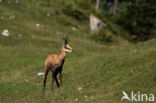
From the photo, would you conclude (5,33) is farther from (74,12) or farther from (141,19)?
(141,19)

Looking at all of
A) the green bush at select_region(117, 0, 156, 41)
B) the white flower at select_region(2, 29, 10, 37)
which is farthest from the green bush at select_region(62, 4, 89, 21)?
the white flower at select_region(2, 29, 10, 37)

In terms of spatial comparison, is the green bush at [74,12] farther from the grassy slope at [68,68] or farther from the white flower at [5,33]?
the white flower at [5,33]

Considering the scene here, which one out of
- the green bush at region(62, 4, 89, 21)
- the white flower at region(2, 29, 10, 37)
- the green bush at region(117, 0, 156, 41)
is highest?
the white flower at region(2, 29, 10, 37)

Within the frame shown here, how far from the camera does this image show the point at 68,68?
93.2ft

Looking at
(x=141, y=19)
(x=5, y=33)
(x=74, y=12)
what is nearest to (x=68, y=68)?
(x=5, y=33)

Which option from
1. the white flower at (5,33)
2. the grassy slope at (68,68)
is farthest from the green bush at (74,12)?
the white flower at (5,33)

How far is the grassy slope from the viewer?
18344mm

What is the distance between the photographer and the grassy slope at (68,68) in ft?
60.2

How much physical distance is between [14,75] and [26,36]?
14.9 m

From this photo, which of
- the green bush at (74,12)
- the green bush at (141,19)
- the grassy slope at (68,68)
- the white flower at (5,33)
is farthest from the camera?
the green bush at (141,19)

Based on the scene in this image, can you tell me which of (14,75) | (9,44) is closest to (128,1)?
(9,44)

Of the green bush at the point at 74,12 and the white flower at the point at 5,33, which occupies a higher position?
the white flower at the point at 5,33

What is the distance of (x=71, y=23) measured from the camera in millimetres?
54938

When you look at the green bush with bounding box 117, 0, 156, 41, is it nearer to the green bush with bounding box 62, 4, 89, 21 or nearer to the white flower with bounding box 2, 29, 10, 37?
the green bush with bounding box 62, 4, 89, 21
